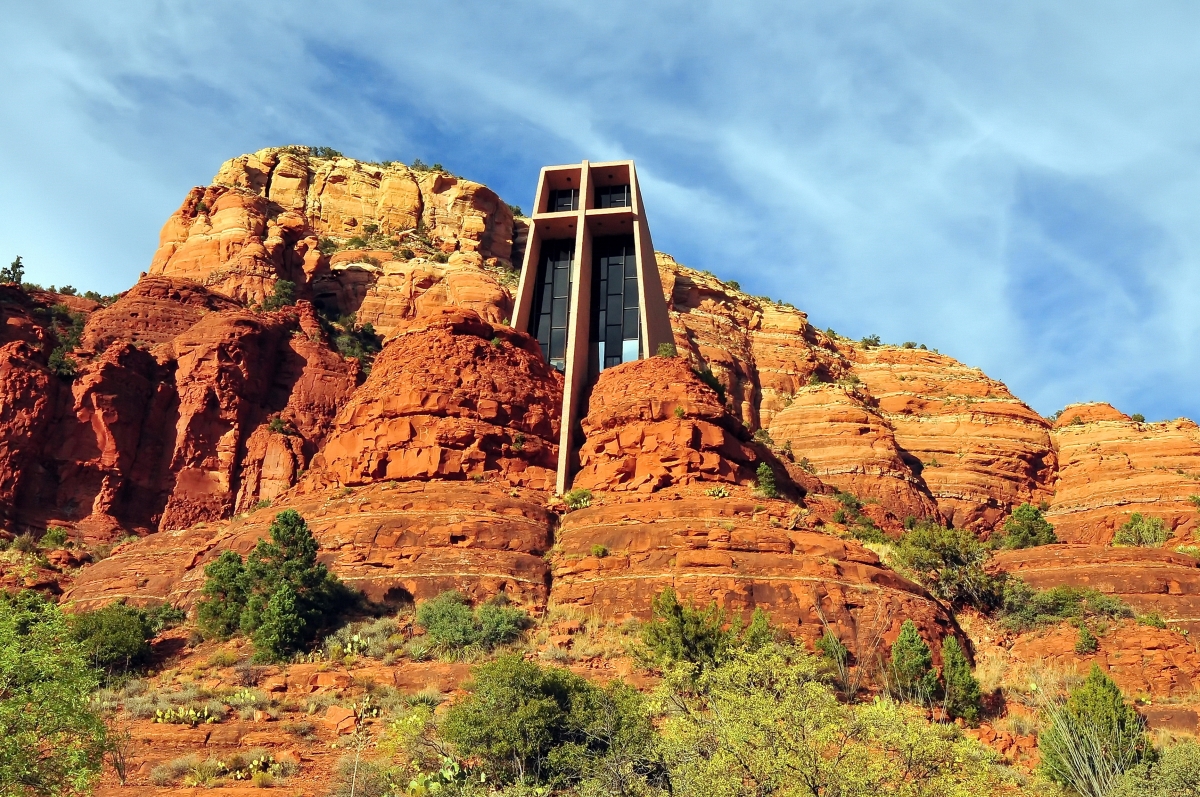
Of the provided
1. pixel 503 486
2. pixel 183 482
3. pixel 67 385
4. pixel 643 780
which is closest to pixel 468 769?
pixel 643 780

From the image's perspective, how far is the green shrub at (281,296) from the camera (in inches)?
2205

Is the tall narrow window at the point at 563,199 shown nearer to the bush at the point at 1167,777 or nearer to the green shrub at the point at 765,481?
the green shrub at the point at 765,481

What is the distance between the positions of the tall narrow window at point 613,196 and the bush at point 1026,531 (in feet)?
69.6

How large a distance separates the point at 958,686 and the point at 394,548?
15102 millimetres

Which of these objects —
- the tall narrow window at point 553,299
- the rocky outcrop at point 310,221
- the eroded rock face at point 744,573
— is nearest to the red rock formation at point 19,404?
the rocky outcrop at point 310,221

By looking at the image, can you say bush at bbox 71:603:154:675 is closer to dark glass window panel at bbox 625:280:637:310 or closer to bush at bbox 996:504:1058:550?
dark glass window panel at bbox 625:280:637:310

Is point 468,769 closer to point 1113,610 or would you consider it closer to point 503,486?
point 503,486

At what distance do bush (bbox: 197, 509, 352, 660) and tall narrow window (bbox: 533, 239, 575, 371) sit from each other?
17267 mm

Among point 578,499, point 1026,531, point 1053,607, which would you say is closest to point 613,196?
point 578,499

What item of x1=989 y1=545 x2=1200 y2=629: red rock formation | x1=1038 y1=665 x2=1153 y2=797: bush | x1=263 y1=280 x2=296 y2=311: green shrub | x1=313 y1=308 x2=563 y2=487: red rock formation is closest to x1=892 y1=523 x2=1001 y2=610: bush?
x1=989 y1=545 x2=1200 y2=629: red rock formation

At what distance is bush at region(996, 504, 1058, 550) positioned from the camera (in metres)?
47.4

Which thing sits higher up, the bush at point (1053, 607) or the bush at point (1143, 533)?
the bush at point (1143, 533)

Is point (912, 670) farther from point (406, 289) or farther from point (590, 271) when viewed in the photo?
point (406, 289)

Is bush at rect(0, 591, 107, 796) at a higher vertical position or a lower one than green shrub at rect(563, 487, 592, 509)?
lower
